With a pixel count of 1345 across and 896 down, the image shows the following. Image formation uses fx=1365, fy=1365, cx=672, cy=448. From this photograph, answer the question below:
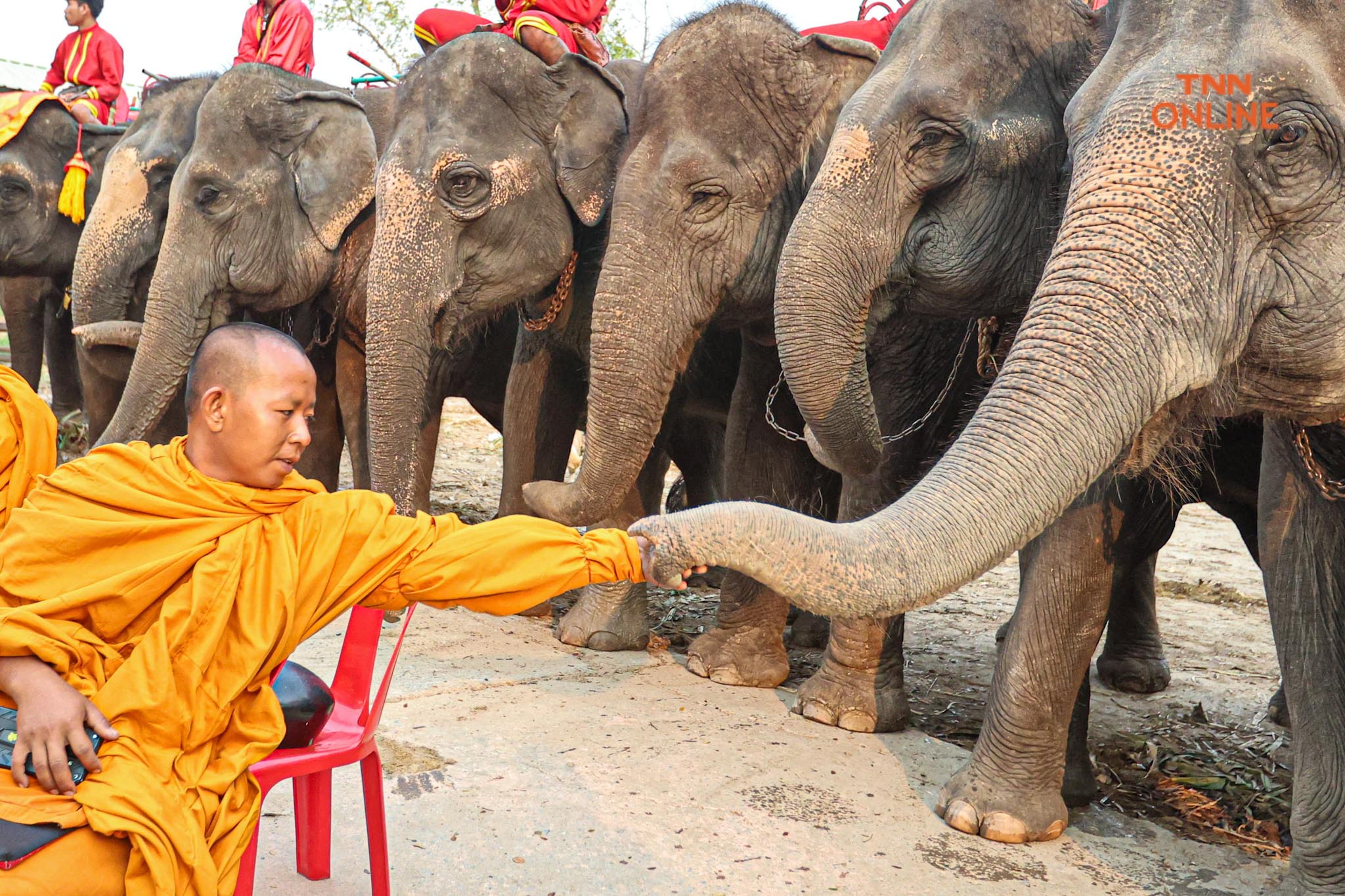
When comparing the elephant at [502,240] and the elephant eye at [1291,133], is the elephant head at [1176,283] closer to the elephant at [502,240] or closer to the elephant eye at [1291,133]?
the elephant eye at [1291,133]

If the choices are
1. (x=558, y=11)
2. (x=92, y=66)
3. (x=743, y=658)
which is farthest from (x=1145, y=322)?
(x=92, y=66)

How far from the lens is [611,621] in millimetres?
5531

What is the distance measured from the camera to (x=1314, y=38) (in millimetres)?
2924

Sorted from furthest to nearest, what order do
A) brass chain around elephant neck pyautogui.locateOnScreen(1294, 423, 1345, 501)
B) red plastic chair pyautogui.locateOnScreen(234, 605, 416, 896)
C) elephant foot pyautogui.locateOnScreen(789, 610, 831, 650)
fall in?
1. elephant foot pyautogui.locateOnScreen(789, 610, 831, 650)
2. brass chain around elephant neck pyautogui.locateOnScreen(1294, 423, 1345, 501)
3. red plastic chair pyautogui.locateOnScreen(234, 605, 416, 896)

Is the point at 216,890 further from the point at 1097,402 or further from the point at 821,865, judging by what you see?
the point at 1097,402

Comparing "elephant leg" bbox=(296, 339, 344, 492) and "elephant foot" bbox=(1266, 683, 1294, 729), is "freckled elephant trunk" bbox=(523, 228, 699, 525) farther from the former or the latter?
"elephant foot" bbox=(1266, 683, 1294, 729)

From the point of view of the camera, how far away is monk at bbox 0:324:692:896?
7.74 ft

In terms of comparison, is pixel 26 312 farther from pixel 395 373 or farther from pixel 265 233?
pixel 395 373

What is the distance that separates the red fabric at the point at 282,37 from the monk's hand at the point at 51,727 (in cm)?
584

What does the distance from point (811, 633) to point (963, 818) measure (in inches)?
93.9

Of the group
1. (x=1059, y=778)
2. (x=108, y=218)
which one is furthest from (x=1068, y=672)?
(x=108, y=218)

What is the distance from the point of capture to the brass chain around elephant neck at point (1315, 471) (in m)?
3.23

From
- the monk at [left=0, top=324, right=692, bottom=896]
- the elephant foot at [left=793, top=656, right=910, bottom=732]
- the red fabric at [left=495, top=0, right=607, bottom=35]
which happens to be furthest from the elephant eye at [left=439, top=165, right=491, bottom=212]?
the monk at [left=0, top=324, right=692, bottom=896]

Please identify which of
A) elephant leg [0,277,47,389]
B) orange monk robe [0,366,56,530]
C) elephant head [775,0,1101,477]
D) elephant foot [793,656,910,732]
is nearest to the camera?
orange monk robe [0,366,56,530]
